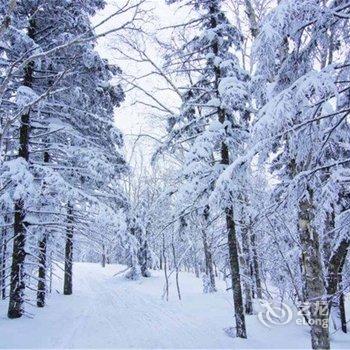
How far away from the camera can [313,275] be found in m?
6.64

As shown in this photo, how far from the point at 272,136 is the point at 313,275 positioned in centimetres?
281

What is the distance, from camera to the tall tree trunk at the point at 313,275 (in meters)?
6.55

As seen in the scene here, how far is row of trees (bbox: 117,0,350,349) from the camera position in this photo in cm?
534

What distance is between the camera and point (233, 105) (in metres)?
10.1

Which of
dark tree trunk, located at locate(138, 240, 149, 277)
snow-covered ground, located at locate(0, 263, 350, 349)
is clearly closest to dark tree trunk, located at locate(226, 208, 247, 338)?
snow-covered ground, located at locate(0, 263, 350, 349)

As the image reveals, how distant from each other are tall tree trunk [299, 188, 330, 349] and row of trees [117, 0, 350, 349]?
18 millimetres

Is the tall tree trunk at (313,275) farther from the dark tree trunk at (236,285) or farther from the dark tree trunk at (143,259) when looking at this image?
the dark tree trunk at (143,259)

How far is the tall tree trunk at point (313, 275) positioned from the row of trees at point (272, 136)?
18 mm

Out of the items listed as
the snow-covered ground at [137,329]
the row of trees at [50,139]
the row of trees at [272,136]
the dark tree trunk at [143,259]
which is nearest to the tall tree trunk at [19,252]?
the row of trees at [50,139]

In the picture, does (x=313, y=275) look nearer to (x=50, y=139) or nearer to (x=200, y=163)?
(x=200, y=163)

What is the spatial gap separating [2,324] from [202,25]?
10.5 m

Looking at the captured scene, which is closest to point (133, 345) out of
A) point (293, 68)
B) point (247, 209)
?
point (247, 209)

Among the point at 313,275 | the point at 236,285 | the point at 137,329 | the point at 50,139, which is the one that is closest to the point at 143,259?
the point at 50,139

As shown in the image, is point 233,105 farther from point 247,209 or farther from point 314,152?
point 314,152
